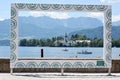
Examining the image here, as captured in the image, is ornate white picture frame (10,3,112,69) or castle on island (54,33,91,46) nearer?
ornate white picture frame (10,3,112,69)

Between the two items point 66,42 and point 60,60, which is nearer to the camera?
point 60,60

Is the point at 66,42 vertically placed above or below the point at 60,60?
above

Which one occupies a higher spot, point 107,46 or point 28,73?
point 107,46

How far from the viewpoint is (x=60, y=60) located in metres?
19.0

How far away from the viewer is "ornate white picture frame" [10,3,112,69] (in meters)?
18.6

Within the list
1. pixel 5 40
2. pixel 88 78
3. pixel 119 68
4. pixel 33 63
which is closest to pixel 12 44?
pixel 33 63

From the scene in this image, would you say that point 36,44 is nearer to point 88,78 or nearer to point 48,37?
point 48,37

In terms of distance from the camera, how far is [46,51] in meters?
19.4

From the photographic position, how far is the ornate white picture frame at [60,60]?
18.6 m

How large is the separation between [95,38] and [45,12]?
9.51ft

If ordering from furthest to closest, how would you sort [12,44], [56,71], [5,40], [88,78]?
[5,40]
[56,71]
[12,44]
[88,78]

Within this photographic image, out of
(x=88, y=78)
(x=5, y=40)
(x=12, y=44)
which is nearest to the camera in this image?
(x=88, y=78)

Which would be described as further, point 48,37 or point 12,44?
point 48,37

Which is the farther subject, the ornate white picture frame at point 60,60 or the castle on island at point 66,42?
the castle on island at point 66,42
